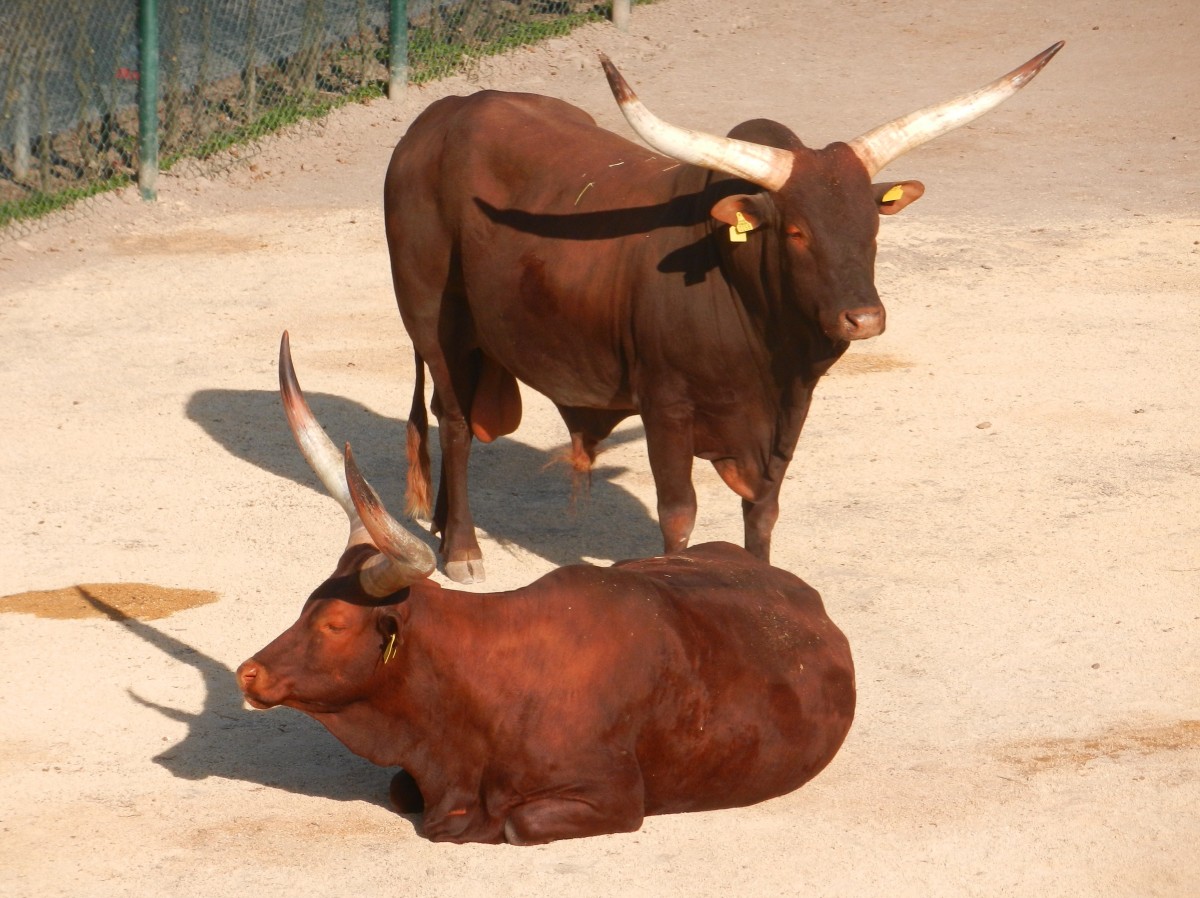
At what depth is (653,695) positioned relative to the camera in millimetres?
5035

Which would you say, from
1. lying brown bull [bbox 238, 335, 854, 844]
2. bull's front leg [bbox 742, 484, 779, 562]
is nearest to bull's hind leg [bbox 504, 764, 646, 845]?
lying brown bull [bbox 238, 335, 854, 844]

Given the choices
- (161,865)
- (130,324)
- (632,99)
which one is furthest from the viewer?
(130,324)

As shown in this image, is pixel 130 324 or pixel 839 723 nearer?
pixel 839 723

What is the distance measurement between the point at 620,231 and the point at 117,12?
7181 millimetres

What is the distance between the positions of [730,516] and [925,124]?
2110 mm

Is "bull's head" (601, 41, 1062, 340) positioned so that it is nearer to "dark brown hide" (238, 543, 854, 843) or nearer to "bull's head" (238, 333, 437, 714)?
"dark brown hide" (238, 543, 854, 843)

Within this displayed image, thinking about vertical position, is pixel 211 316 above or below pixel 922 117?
below

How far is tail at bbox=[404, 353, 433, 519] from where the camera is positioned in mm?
7961

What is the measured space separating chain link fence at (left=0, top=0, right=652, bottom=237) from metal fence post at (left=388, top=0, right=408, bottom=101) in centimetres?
9

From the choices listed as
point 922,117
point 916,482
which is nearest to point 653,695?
point 922,117

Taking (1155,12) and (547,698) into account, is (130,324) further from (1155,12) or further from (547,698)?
(1155,12)

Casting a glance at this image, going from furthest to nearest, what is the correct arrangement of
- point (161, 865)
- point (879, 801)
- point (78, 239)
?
point (78, 239) → point (879, 801) → point (161, 865)

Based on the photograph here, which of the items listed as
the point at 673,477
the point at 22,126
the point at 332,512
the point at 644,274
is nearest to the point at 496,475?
the point at 332,512

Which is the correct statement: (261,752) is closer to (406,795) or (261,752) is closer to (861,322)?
(406,795)
